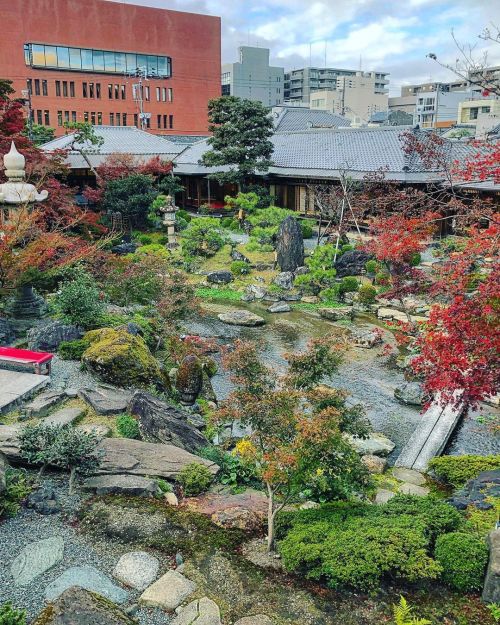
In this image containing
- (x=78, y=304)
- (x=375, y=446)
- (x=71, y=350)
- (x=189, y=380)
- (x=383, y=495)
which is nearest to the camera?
Answer: (x=383, y=495)

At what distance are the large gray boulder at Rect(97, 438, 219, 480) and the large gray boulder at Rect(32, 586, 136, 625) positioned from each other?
9.80 feet

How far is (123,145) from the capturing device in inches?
1363

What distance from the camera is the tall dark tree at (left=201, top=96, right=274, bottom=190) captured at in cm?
2919

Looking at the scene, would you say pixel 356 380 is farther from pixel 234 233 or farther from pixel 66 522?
pixel 234 233

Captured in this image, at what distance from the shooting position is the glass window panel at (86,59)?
53.8 m

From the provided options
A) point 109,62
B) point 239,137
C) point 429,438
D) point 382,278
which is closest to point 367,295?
point 382,278

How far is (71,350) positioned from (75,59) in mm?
50437

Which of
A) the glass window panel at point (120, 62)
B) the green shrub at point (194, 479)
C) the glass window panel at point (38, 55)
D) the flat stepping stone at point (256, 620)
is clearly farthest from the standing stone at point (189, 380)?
the glass window panel at point (120, 62)

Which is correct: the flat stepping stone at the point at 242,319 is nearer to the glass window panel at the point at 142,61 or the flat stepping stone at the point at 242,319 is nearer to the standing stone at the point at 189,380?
the standing stone at the point at 189,380

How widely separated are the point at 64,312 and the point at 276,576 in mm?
8710

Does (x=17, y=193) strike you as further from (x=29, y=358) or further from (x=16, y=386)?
(x=16, y=386)

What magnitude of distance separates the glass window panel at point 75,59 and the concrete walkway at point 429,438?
5330 centimetres

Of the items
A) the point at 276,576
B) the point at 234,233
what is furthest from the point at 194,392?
the point at 234,233

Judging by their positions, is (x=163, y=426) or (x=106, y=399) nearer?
(x=163, y=426)
